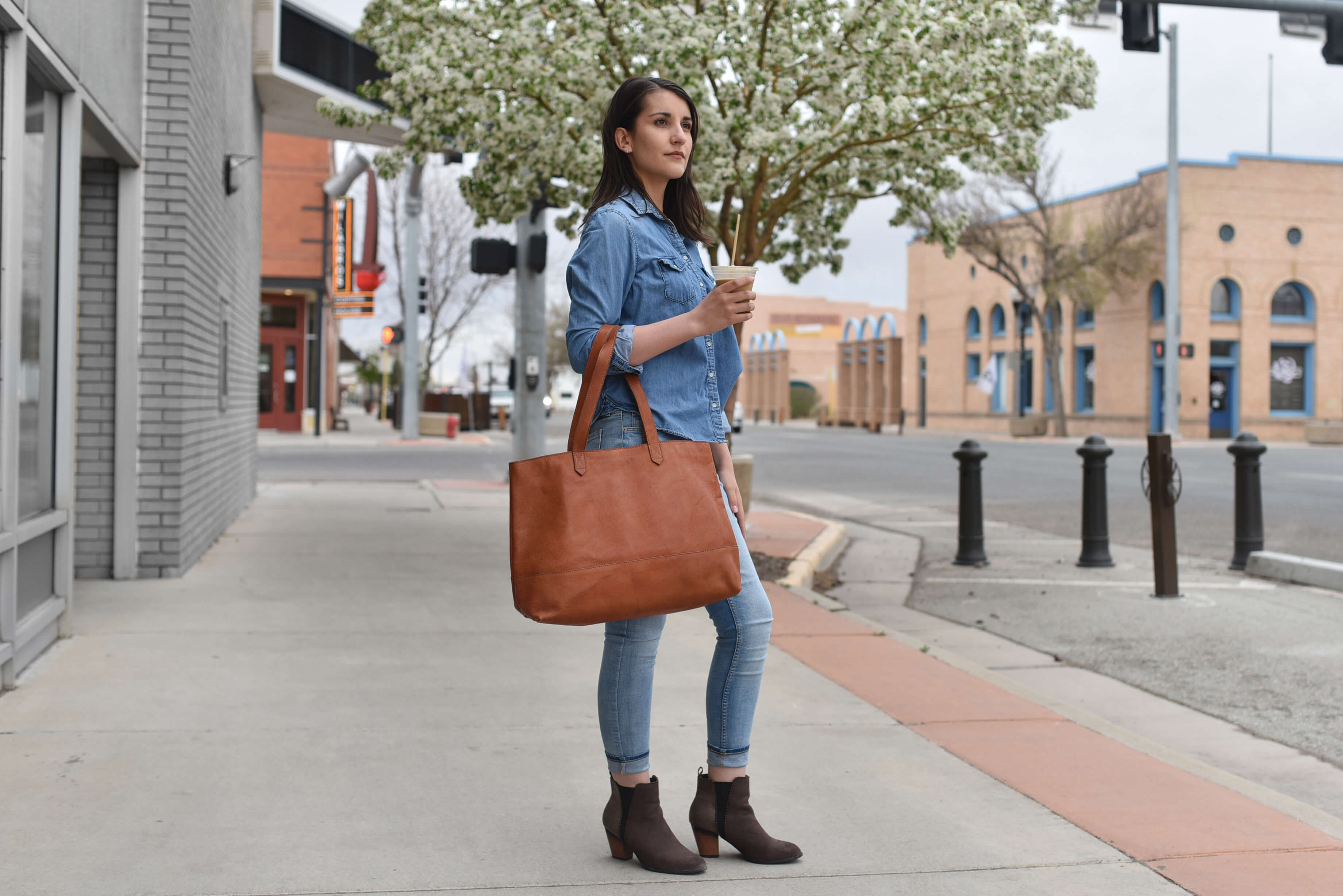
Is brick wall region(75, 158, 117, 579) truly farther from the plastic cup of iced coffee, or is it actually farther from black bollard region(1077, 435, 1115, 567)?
black bollard region(1077, 435, 1115, 567)

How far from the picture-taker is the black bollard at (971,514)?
9883 mm

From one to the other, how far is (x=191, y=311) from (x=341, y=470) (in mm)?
12638

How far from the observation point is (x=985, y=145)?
29.7 ft

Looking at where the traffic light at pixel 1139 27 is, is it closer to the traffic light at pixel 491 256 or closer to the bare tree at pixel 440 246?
the traffic light at pixel 491 256

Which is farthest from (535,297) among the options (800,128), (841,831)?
(841,831)

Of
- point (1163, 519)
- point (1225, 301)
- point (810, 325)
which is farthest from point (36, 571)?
point (810, 325)

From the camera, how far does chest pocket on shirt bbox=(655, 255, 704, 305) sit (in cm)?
312

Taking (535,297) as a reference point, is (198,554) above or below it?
below

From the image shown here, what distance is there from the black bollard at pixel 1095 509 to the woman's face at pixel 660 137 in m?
6.96

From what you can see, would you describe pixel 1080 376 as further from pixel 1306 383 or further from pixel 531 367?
pixel 531 367

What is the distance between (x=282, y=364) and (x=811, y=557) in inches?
1137

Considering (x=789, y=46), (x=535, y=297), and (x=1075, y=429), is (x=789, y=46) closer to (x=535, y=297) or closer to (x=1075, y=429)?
(x=535, y=297)

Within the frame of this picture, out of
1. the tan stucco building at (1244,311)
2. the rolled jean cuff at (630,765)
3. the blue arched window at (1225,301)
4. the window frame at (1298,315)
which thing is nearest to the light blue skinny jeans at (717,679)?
the rolled jean cuff at (630,765)

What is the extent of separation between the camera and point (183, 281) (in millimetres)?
7453
